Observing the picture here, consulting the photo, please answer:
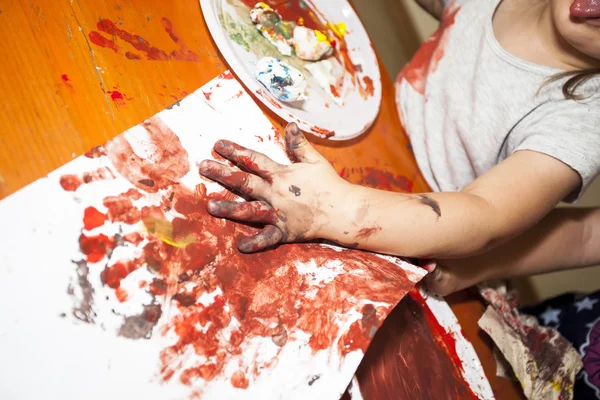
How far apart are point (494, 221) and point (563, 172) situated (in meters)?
0.16

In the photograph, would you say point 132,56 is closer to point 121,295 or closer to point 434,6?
point 121,295

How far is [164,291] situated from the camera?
1.47 feet

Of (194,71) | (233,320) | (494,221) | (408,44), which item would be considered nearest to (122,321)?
(233,320)

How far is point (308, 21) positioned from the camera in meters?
0.80

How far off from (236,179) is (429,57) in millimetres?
700

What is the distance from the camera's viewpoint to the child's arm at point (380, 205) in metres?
0.53

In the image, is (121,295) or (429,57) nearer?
(121,295)

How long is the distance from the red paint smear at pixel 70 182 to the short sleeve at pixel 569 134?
69cm

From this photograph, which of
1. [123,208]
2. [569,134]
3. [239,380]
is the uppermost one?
[123,208]

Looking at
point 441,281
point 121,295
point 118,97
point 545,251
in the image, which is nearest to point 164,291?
point 121,295

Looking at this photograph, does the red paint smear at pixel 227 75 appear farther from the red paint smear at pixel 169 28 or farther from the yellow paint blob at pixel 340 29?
the yellow paint blob at pixel 340 29

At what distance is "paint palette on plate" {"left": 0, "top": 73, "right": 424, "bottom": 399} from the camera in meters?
0.39

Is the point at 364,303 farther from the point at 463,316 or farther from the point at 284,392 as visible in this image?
the point at 463,316

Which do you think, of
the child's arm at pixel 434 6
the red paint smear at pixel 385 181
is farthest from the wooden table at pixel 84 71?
the child's arm at pixel 434 6
